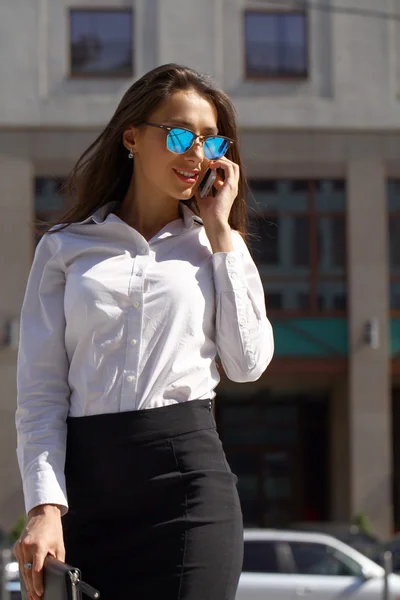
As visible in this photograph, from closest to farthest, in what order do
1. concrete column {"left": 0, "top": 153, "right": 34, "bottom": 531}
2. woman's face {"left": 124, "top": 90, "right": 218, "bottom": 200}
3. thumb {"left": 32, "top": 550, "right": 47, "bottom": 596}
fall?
thumb {"left": 32, "top": 550, "right": 47, "bottom": 596}, woman's face {"left": 124, "top": 90, "right": 218, "bottom": 200}, concrete column {"left": 0, "top": 153, "right": 34, "bottom": 531}

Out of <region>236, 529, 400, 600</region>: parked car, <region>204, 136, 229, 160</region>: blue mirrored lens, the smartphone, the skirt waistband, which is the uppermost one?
<region>204, 136, 229, 160</region>: blue mirrored lens

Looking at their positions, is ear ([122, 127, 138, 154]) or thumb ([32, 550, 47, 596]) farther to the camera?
ear ([122, 127, 138, 154])

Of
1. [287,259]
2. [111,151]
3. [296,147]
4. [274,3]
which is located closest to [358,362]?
[287,259]

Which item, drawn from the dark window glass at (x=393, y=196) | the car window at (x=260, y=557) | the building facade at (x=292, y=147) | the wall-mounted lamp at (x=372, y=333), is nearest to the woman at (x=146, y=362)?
the car window at (x=260, y=557)

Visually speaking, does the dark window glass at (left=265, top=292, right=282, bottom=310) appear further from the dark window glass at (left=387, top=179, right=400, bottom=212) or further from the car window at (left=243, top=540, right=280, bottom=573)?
the car window at (left=243, top=540, right=280, bottom=573)

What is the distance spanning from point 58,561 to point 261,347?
2.57ft

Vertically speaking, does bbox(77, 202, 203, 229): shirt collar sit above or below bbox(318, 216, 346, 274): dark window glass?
below

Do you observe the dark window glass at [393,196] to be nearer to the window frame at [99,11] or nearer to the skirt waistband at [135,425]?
the window frame at [99,11]

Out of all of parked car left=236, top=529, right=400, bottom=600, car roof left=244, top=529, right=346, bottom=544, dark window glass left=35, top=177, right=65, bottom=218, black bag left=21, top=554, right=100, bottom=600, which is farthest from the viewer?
dark window glass left=35, top=177, right=65, bottom=218

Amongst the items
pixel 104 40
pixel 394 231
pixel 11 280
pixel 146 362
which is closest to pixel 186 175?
pixel 146 362

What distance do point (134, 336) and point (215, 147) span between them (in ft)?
1.95

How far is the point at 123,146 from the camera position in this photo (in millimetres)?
3244

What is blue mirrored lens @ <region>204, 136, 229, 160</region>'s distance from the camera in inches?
121

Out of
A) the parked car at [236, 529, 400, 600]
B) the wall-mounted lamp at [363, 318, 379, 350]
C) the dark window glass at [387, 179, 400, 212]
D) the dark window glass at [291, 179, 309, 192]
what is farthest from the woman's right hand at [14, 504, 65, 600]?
the dark window glass at [387, 179, 400, 212]
